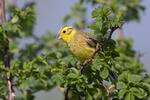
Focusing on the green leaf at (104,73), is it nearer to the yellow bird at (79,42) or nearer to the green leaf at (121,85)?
the green leaf at (121,85)

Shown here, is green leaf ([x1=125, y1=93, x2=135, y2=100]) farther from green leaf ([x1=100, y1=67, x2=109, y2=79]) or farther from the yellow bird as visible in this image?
the yellow bird

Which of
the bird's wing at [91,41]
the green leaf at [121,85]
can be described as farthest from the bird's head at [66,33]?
the green leaf at [121,85]

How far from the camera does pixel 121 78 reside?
2867mm

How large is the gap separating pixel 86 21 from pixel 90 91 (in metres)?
3.33

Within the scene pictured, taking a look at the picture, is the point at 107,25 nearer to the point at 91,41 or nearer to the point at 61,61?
the point at 61,61

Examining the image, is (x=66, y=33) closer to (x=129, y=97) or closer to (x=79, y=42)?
(x=79, y=42)

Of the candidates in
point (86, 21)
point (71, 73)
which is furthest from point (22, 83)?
point (86, 21)

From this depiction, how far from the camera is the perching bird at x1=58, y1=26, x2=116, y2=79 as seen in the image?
4146 mm

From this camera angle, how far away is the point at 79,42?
4.46 meters

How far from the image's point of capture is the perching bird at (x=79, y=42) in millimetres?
4146

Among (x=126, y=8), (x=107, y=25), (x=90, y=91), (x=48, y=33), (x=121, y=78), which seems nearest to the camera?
(x=107, y=25)

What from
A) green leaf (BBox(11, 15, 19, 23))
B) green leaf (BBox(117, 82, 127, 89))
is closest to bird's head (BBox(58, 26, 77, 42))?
green leaf (BBox(11, 15, 19, 23))

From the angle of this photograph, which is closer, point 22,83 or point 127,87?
point 127,87

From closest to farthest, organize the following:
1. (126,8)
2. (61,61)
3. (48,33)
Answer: (61,61), (126,8), (48,33)
